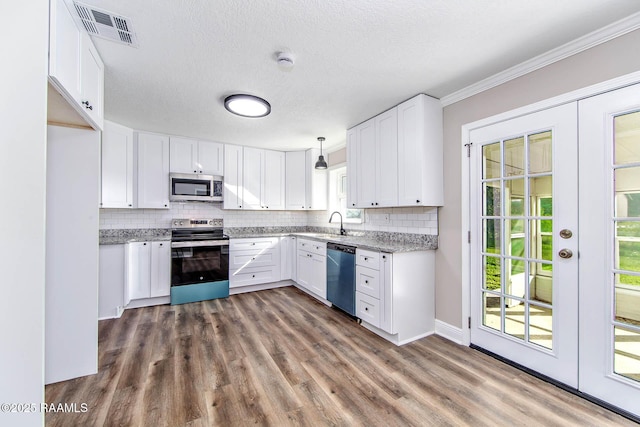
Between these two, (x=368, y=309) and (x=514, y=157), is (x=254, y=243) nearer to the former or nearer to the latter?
(x=368, y=309)

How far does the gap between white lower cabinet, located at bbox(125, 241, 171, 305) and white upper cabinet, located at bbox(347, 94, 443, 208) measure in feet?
9.11

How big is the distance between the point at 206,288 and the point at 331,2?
143 inches

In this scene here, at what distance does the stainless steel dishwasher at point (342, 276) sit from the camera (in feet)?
9.89

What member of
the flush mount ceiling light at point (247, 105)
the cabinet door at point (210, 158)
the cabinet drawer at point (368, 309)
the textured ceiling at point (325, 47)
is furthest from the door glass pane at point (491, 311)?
the cabinet door at point (210, 158)

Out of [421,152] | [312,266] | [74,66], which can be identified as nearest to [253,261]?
[312,266]

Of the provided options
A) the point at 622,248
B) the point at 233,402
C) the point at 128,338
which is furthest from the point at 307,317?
the point at 622,248

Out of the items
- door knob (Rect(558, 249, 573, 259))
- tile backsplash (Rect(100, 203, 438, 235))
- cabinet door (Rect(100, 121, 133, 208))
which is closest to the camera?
door knob (Rect(558, 249, 573, 259))

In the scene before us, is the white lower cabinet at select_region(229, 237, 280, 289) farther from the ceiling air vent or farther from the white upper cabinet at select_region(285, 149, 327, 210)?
the ceiling air vent

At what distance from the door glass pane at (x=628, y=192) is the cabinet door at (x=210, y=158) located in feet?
14.2

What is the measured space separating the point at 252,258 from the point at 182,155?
1881mm

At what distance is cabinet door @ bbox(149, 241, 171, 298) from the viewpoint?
3553 mm

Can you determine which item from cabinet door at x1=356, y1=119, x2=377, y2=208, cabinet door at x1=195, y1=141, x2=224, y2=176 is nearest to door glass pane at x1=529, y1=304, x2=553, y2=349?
cabinet door at x1=356, y1=119, x2=377, y2=208

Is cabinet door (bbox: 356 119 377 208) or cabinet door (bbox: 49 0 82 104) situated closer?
cabinet door (bbox: 49 0 82 104)

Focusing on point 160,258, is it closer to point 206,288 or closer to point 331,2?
point 206,288
